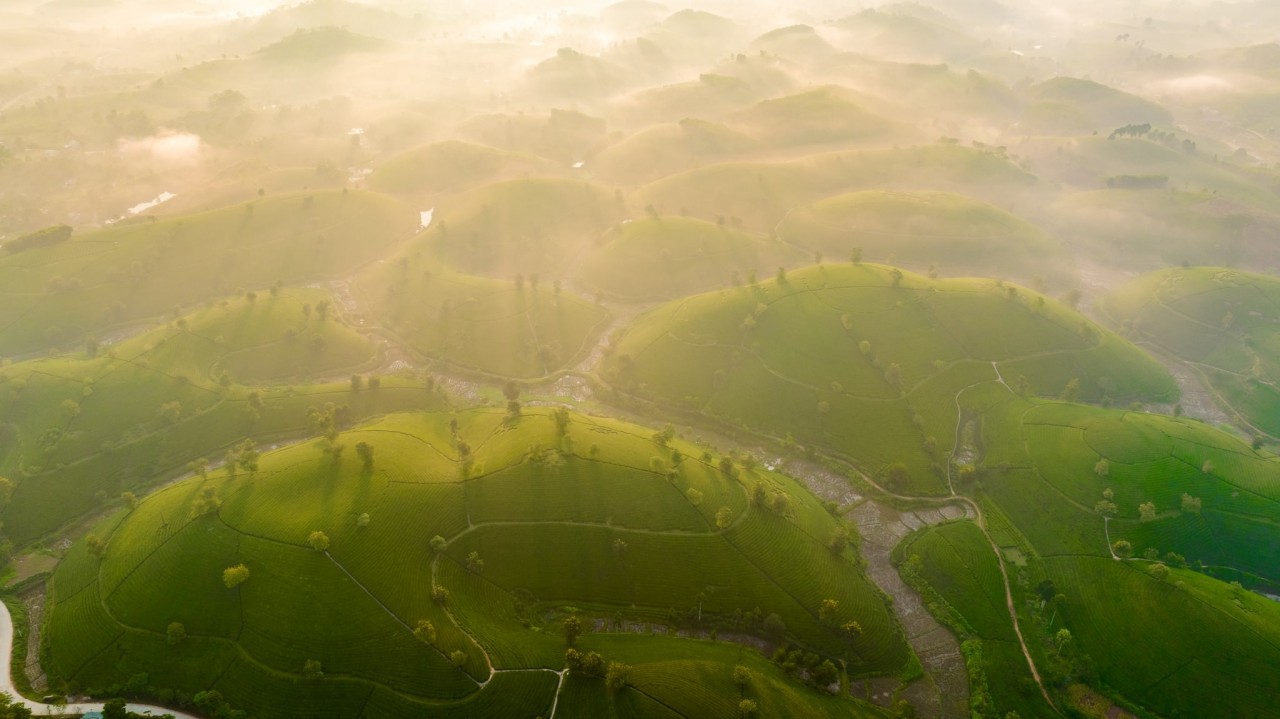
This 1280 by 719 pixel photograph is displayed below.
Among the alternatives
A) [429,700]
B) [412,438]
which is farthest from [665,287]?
[429,700]

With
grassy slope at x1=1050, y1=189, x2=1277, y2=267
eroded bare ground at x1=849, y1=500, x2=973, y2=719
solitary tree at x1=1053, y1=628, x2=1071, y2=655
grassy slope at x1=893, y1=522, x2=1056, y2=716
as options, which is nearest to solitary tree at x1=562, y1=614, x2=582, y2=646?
eroded bare ground at x1=849, y1=500, x2=973, y2=719

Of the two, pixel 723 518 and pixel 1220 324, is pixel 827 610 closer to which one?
pixel 723 518

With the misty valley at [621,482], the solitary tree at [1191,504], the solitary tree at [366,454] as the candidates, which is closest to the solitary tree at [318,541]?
the misty valley at [621,482]

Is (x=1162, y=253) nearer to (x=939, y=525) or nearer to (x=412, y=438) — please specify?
(x=939, y=525)

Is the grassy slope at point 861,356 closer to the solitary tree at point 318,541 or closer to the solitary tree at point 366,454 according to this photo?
the solitary tree at point 366,454

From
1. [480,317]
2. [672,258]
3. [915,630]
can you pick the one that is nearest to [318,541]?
[480,317]

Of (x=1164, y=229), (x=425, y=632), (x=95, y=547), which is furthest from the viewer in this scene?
(x=1164, y=229)

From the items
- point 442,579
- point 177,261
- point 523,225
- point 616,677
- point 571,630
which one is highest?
point 616,677
